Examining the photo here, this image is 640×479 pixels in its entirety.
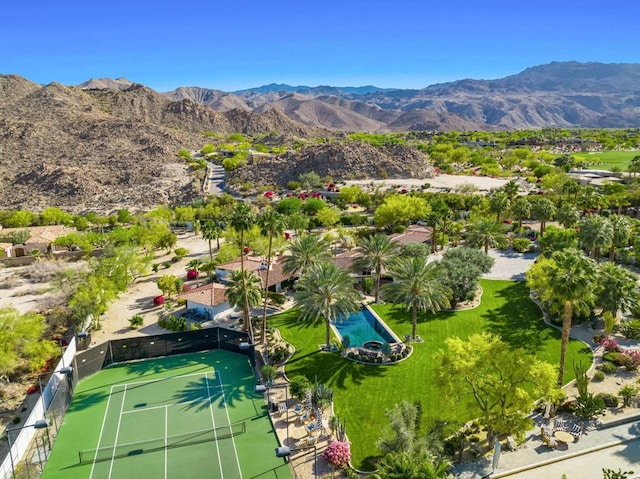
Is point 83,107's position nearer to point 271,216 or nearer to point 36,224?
point 36,224

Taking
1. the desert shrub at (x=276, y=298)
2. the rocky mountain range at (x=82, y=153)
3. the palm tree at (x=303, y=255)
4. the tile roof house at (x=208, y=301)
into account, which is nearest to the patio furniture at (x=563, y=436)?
the palm tree at (x=303, y=255)

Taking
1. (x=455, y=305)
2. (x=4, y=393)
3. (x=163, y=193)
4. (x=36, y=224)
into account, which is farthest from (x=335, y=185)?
(x=4, y=393)

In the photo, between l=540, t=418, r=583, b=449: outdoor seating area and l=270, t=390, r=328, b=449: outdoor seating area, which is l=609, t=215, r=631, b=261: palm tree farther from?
l=270, t=390, r=328, b=449: outdoor seating area

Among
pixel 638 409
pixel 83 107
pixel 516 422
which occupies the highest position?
pixel 83 107

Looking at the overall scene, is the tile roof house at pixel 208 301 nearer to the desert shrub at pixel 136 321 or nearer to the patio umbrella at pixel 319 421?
the desert shrub at pixel 136 321

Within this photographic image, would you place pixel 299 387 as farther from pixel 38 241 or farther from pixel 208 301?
pixel 38 241

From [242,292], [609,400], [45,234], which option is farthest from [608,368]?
[45,234]
